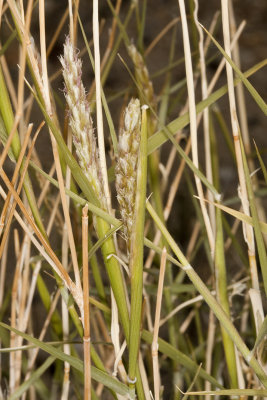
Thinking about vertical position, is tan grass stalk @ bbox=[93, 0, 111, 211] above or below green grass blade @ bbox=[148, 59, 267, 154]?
above

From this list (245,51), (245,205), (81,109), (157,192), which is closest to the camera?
(81,109)

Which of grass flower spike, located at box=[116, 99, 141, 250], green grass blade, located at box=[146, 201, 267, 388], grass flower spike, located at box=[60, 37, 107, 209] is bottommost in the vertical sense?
green grass blade, located at box=[146, 201, 267, 388]

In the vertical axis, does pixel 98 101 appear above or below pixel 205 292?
above

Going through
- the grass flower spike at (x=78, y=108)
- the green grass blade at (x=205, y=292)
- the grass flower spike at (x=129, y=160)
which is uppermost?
the grass flower spike at (x=78, y=108)

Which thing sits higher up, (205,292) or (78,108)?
(78,108)

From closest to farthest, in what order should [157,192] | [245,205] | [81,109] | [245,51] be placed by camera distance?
[81,109] → [245,205] → [157,192] → [245,51]

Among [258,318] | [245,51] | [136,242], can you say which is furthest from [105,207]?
[245,51]

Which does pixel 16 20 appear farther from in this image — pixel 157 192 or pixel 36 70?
pixel 157 192

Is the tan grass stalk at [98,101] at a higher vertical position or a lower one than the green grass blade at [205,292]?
higher
